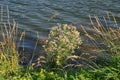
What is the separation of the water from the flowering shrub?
3426 mm

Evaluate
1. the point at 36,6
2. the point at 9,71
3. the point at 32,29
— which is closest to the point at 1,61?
the point at 9,71

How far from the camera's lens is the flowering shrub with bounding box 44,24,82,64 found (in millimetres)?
7746

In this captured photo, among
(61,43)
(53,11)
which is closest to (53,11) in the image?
(53,11)

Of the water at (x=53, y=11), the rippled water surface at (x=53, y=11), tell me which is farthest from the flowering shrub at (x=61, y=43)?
the rippled water surface at (x=53, y=11)

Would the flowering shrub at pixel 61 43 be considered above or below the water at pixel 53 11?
above

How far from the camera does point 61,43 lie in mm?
7758

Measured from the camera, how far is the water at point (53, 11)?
41.2ft

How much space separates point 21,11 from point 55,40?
6240 millimetres

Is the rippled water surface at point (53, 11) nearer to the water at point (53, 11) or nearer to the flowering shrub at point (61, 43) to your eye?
the water at point (53, 11)

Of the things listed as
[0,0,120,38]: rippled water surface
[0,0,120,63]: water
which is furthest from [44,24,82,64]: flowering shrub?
[0,0,120,38]: rippled water surface

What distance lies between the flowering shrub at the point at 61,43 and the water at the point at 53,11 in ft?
11.2

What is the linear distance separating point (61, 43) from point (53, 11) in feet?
20.4

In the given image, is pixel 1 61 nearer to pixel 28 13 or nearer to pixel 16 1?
pixel 28 13

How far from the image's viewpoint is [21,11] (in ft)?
45.4
